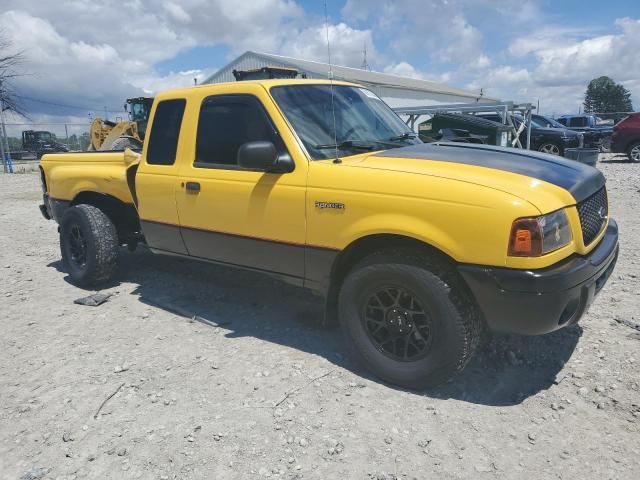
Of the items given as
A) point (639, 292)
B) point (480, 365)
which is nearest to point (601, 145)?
point (639, 292)

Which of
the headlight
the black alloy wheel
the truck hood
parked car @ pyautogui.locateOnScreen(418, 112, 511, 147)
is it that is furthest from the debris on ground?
parked car @ pyautogui.locateOnScreen(418, 112, 511, 147)

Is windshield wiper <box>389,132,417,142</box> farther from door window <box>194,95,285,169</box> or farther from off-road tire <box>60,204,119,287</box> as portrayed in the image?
off-road tire <box>60,204,119,287</box>

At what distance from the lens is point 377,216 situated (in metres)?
2.99

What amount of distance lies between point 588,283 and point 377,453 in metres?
1.52

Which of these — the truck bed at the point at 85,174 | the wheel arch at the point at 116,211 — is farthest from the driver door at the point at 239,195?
the wheel arch at the point at 116,211

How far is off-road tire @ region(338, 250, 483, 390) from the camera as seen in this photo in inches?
113

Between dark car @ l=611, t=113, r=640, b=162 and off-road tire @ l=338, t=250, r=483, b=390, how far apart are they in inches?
655

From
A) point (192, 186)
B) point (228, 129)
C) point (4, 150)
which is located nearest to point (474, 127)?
point (228, 129)

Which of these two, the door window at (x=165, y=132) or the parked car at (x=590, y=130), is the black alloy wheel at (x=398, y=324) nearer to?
the door window at (x=165, y=132)

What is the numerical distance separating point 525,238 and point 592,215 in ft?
2.69

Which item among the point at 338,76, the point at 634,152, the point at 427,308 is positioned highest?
the point at 338,76

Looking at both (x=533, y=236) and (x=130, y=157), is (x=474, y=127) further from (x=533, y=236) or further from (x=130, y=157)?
(x=533, y=236)

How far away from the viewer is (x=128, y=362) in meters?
3.66

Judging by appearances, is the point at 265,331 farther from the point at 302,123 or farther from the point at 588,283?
the point at 588,283
